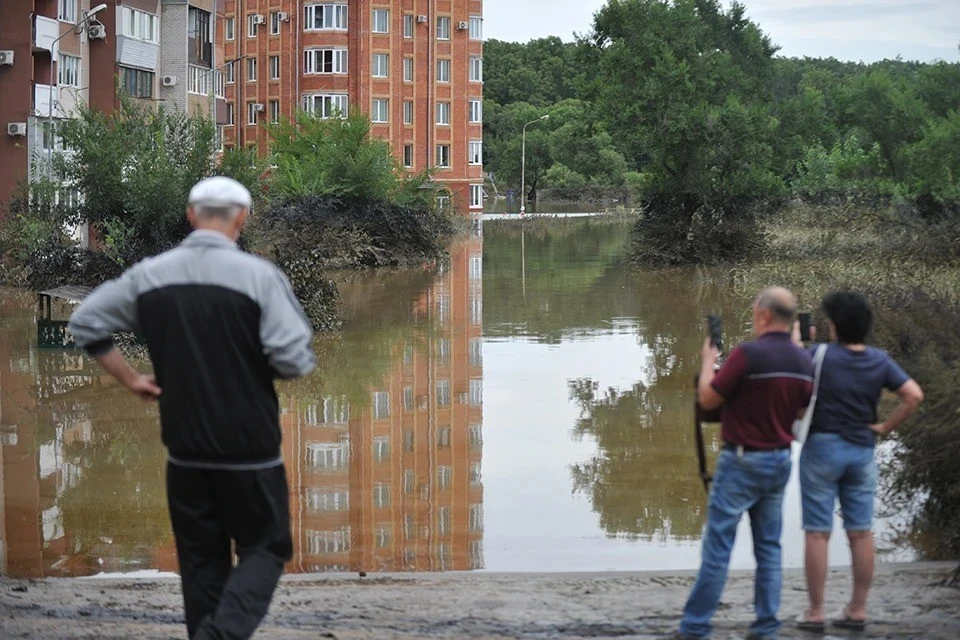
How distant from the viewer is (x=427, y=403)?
17.7 m

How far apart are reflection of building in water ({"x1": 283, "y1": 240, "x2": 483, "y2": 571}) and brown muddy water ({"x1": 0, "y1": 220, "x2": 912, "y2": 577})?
3cm

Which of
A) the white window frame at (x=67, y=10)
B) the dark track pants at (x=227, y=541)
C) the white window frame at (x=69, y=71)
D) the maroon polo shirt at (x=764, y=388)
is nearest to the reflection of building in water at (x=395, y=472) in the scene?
the maroon polo shirt at (x=764, y=388)

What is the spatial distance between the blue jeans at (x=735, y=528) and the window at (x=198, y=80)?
5016 cm

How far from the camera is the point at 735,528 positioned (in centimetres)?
678

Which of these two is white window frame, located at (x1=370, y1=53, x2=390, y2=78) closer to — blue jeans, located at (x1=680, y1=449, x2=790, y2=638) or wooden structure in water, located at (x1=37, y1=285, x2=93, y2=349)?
wooden structure in water, located at (x1=37, y1=285, x2=93, y2=349)

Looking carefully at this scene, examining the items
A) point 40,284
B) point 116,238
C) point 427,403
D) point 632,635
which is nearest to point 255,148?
point 116,238

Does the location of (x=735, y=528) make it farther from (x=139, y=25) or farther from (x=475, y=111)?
(x=475, y=111)

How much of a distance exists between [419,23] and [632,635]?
7696 centimetres

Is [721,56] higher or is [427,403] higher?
[721,56]

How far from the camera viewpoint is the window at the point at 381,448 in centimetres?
1412

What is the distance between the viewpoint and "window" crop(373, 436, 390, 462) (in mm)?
14123

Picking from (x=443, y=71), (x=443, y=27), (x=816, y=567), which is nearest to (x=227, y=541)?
(x=816, y=567)

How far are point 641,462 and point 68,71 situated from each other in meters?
37.1

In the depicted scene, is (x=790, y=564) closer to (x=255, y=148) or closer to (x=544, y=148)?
(x=255, y=148)
